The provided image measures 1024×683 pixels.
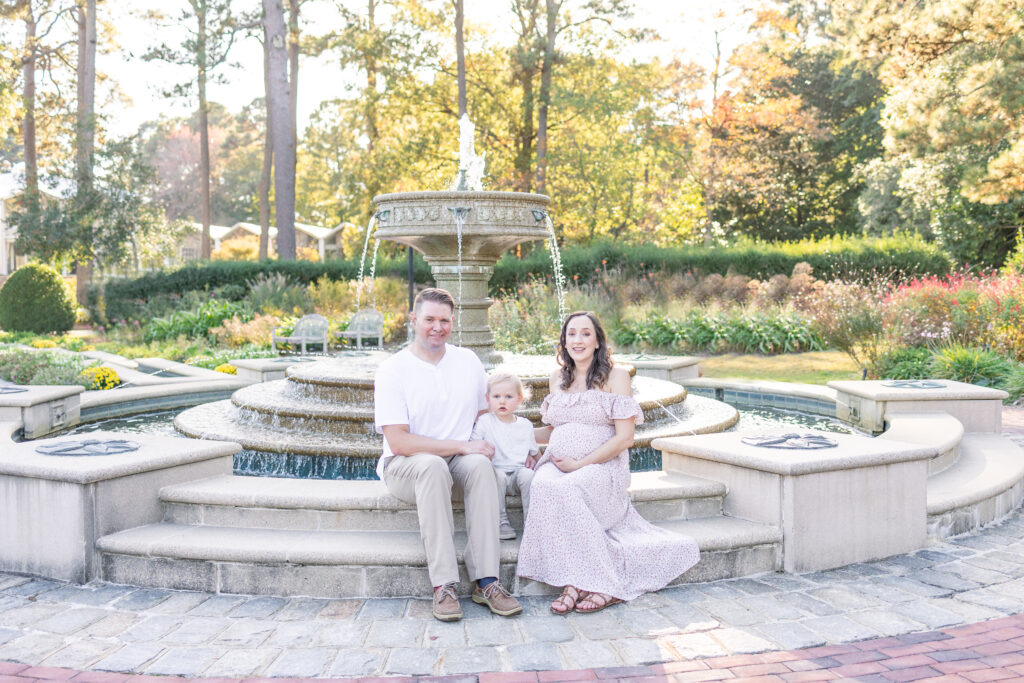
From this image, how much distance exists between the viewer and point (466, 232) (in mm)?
7000

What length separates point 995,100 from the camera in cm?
1317

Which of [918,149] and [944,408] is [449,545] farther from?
[918,149]

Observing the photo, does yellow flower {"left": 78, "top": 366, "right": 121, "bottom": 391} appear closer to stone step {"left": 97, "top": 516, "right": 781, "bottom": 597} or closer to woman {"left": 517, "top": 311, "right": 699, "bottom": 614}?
stone step {"left": 97, "top": 516, "right": 781, "bottom": 597}

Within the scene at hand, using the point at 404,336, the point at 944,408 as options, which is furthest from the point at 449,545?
the point at 404,336

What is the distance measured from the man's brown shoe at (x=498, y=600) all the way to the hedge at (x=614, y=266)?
1701 centimetres

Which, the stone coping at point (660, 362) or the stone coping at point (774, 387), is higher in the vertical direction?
the stone coping at point (660, 362)

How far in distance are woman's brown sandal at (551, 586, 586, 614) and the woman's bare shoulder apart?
1019 mm

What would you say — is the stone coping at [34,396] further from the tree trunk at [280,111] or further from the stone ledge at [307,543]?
the tree trunk at [280,111]

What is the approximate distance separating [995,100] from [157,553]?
13.8 metres

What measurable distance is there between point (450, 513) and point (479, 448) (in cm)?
36

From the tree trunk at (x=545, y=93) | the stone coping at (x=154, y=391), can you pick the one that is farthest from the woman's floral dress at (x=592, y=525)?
the tree trunk at (x=545, y=93)

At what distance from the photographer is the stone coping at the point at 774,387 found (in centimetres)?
877

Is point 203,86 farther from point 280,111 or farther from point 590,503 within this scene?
point 590,503

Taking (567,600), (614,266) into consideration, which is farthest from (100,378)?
(614,266)
